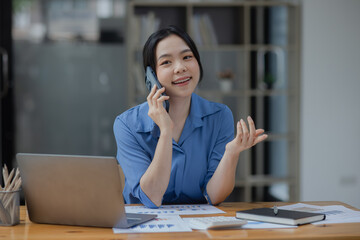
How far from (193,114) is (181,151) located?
0.58 feet

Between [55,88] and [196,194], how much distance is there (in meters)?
3.21

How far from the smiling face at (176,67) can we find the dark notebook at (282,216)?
23.6 inches

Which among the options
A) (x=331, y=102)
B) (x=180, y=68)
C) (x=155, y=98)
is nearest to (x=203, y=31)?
(x=331, y=102)

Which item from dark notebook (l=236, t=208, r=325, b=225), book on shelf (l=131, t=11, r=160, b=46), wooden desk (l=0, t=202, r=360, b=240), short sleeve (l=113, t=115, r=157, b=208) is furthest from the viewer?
book on shelf (l=131, t=11, r=160, b=46)

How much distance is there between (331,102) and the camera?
4398 millimetres

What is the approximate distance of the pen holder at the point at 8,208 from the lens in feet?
5.08

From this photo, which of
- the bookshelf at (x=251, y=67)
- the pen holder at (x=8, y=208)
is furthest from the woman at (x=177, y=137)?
the bookshelf at (x=251, y=67)

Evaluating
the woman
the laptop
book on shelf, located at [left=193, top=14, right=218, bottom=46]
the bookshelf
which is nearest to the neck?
the woman

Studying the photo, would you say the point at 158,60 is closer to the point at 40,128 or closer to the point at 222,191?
Result: the point at 222,191

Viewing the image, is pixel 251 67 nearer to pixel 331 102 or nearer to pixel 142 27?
pixel 331 102

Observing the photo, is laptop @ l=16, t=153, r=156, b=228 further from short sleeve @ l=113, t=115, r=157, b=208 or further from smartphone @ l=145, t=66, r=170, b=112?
smartphone @ l=145, t=66, r=170, b=112

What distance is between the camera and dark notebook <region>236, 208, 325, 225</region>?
59.2 inches

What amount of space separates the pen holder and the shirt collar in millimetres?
612

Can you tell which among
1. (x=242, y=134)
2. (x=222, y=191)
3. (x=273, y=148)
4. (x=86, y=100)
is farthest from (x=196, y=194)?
(x=86, y=100)
